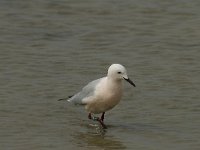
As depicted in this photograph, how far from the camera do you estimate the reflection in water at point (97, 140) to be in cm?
963

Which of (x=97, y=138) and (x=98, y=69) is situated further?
(x=98, y=69)

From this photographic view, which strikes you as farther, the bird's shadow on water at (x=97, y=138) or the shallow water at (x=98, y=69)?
the shallow water at (x=98, y=69)

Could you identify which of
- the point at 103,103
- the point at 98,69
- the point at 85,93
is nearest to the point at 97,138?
the point at 103,103

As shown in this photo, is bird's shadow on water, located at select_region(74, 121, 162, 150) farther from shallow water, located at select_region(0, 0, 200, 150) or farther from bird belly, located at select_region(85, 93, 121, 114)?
bird belly, located at select_region(85, 93, 121, 114)

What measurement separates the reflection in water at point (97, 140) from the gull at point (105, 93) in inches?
7.8

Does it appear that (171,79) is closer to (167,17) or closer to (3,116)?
(3,116)

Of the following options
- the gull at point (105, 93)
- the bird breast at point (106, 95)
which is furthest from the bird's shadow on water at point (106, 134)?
the bird breast at point (106, 95)

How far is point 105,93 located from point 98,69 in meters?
2.64

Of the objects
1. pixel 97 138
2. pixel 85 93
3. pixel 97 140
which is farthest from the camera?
pixel 85 93

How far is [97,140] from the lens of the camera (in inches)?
392

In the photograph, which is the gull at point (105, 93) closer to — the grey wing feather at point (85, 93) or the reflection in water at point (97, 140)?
the grey wing feather at point (85, 93)

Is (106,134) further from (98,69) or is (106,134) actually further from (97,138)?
(98,69)

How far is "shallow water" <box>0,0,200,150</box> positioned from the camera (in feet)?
32.8

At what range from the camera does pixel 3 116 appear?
10648 millimetres
